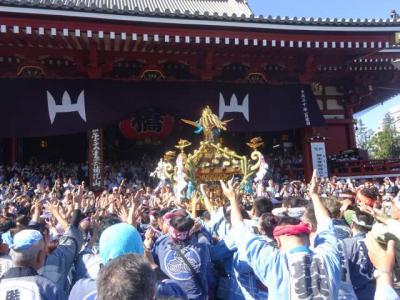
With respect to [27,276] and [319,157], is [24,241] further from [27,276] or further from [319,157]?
[319,157]

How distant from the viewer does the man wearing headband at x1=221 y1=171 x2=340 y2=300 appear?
1981 mm

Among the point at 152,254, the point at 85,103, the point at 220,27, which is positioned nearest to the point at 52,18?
the point at 85,103

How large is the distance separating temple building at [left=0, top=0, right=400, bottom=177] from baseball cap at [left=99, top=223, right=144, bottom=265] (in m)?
6.99

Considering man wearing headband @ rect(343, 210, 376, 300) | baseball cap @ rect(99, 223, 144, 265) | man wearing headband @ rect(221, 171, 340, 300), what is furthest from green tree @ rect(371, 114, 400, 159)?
baseball cap @ rect(99, 223, 144, 265)

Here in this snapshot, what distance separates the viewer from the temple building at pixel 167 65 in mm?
8344

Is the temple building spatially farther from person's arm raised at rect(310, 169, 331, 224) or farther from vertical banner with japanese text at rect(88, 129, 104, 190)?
person's arm raised at rect(310, 169, 331, 224)

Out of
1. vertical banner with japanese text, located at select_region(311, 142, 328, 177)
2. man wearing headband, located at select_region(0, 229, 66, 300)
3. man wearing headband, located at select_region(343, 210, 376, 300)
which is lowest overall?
man wearing headband, located at select_region(343, 210, 376, 300)

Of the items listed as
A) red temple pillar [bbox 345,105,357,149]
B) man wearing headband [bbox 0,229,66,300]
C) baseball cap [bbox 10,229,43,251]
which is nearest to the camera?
man wearing headband [bbox 0,229,66,300]

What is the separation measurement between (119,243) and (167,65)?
8915mm

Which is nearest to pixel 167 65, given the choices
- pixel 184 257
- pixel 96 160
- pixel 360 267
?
pixel 96 160

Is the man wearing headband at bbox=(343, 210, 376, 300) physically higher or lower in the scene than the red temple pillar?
lower

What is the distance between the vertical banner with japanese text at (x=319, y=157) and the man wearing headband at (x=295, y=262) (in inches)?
344

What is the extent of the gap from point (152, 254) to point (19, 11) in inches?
260

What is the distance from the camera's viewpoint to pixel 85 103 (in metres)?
9.44
